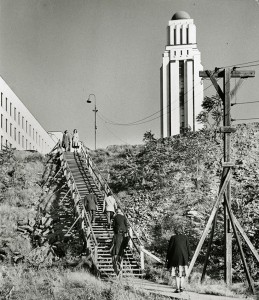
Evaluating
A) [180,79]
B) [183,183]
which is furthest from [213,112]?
[180,79]

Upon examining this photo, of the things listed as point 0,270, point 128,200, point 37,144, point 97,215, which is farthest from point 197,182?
point 37,144

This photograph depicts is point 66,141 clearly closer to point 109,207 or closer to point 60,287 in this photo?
point 109,207

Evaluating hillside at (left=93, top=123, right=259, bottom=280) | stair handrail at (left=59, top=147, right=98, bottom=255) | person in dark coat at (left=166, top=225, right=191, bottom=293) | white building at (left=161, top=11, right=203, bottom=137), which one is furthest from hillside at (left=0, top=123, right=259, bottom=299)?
white building at (left=161, top=11, right=203, bottom=137)

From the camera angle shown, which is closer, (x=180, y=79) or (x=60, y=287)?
(x=60, y=287)

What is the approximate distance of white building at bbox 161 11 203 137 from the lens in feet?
267

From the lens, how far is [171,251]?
53.3 feet

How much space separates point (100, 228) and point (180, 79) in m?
66.0

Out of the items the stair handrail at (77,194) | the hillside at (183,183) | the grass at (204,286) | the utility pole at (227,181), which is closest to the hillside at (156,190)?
the hillside at (183,183)

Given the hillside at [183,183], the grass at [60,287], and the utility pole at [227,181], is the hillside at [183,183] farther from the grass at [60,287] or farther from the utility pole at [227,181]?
the grass at [60,287]

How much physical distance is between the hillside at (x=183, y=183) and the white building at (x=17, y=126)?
68.5 feet

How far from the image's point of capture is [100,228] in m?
23.3

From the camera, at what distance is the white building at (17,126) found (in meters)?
62.4

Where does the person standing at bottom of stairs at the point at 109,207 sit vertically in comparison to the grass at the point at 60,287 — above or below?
above

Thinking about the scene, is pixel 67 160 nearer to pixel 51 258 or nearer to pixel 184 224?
pixel 184 224
